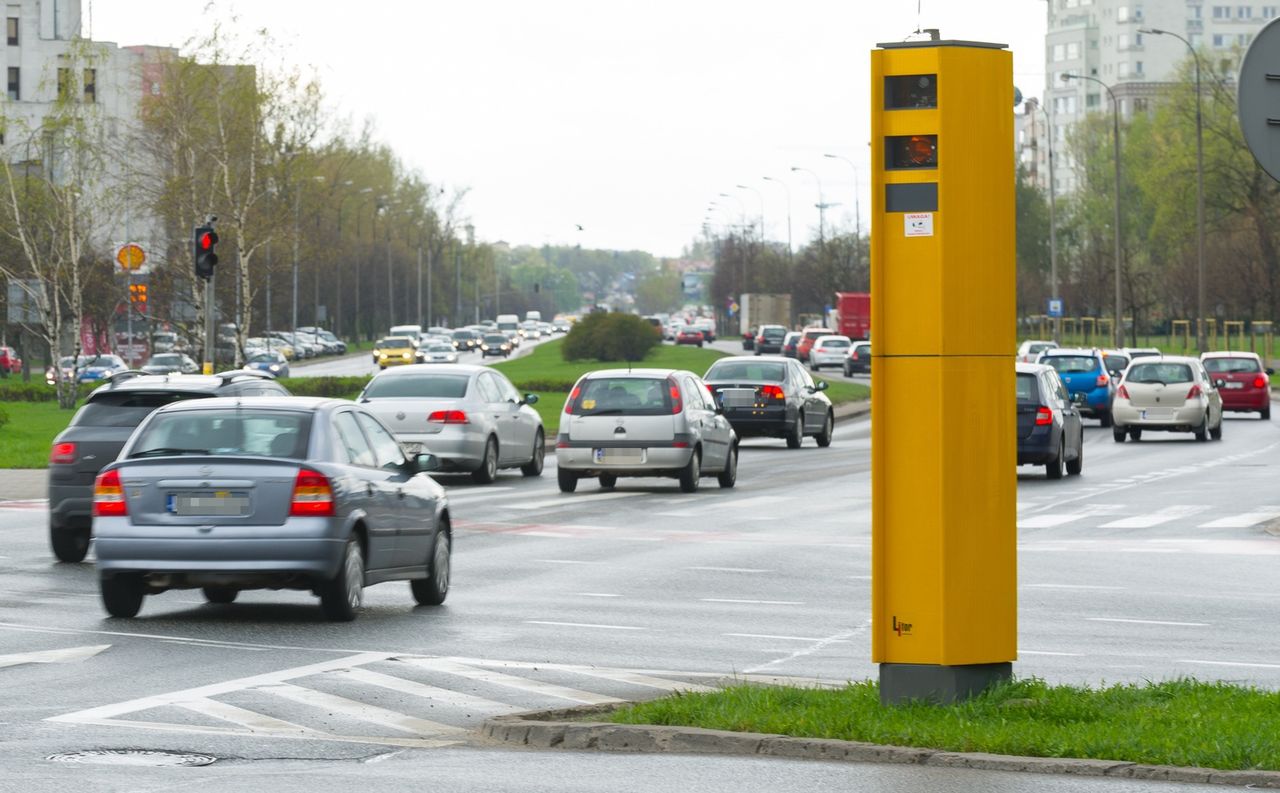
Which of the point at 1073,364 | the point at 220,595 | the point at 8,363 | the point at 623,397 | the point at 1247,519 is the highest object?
the point at 623,397

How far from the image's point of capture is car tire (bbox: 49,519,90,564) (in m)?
19.4

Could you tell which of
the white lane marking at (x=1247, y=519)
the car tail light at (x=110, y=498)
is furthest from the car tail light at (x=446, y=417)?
the car tail light at (x=110, y=498)

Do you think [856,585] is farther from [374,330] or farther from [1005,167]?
[374,330]

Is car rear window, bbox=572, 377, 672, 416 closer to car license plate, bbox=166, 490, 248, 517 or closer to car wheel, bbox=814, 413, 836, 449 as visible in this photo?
car wheel, bbox=814, 413, 836, 449

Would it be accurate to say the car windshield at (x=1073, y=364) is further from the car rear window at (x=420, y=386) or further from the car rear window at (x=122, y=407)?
the car rear window at (x=122, y=407)

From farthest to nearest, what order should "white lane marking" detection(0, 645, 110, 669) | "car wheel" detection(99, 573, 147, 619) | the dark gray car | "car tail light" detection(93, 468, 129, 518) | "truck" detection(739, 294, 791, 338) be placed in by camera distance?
"truck" detection(739, 294, 791, 338), "car wheel" detection(99, 573, 147, 619), "car tail light" detection(93, 468, 129, 518), the dark gray car, "white lane marking" detection(0, 645, 110, 669)

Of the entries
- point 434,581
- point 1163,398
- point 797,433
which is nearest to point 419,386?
point 797,433

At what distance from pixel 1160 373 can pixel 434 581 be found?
1121 inches

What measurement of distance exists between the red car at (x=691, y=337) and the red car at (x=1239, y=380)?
245ft

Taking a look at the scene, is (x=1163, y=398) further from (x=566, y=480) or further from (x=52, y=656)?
(x=52, y=656)

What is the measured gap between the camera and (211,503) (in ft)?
46.9

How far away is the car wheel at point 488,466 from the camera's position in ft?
98.0

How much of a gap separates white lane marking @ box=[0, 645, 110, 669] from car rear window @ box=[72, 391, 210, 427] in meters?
6.82

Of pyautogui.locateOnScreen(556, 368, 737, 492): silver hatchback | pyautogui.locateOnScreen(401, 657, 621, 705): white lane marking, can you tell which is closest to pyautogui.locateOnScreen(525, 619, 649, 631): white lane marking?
pyautogui.locateOnScreen(401, 657, 621, 705): white lane marking
